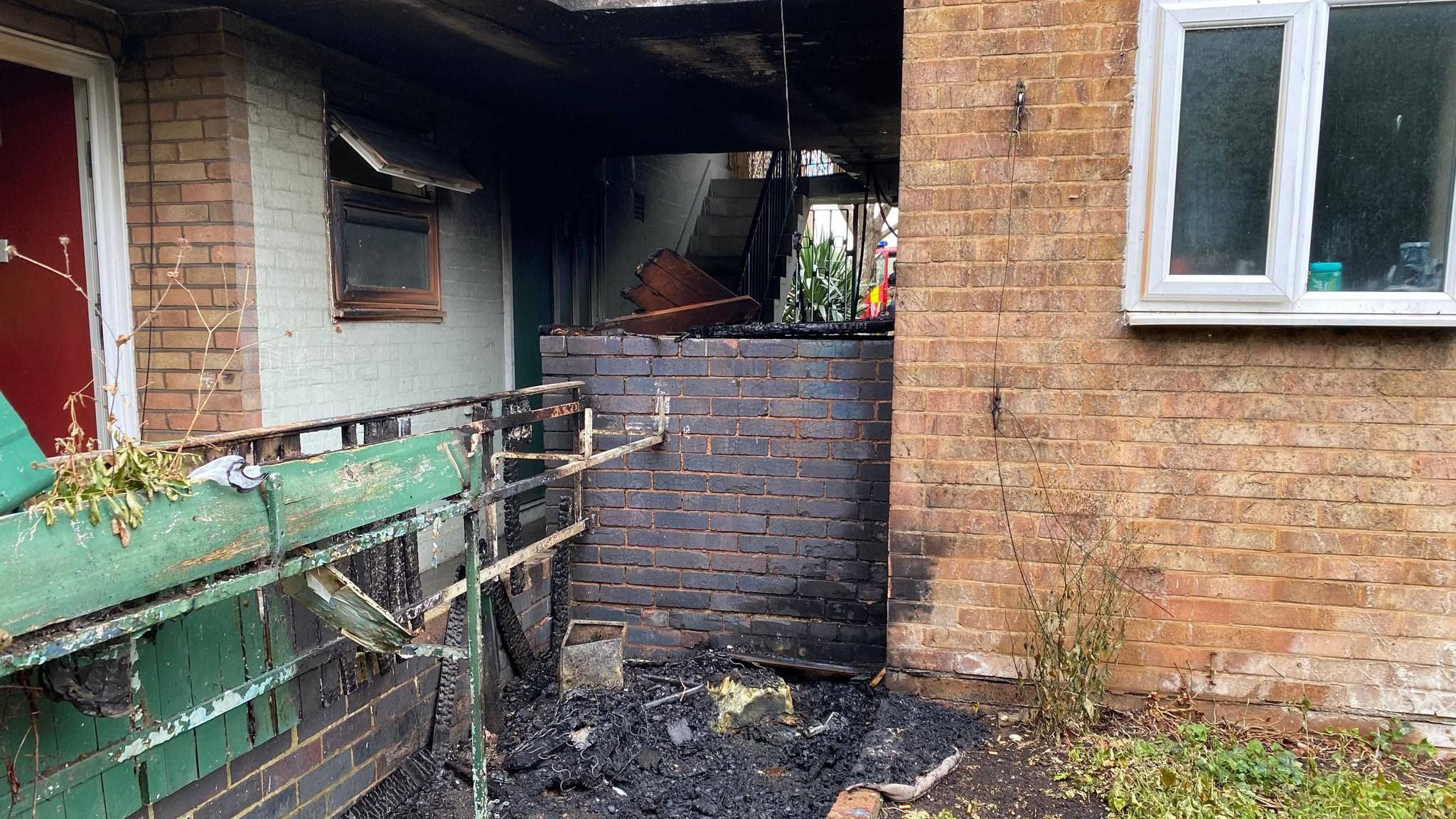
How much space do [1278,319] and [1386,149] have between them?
27.9 inches

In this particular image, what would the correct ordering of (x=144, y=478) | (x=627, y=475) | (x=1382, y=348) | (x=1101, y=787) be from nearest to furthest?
(x=144, y=478)
(x=1101, y=787)
(x=1382, y=348)
(x=627, y=475)

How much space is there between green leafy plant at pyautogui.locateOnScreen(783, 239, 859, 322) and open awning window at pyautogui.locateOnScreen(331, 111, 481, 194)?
13.6 feet

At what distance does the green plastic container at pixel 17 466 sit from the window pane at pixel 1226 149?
11.4ft

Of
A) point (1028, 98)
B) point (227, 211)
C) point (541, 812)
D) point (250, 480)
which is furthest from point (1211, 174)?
point (227, 211)

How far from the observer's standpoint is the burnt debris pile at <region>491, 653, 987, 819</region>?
317 centimetres

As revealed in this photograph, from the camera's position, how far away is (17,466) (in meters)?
1.70

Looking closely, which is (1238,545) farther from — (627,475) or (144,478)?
(144,478)

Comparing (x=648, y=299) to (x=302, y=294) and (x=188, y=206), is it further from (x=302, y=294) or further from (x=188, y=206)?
(x=188, y=206)

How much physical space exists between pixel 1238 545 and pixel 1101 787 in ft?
3.62

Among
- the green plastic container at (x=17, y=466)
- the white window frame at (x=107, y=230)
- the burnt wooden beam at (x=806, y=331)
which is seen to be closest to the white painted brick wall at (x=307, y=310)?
the white window frame at (x=107, y=230)

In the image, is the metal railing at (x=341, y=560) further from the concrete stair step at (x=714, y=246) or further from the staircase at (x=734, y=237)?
the concrete stair step at (x=714, y=246)

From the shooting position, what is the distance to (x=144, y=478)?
1777mm

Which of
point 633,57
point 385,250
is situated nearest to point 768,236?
point 633,57

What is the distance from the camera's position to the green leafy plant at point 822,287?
900 centimetres
